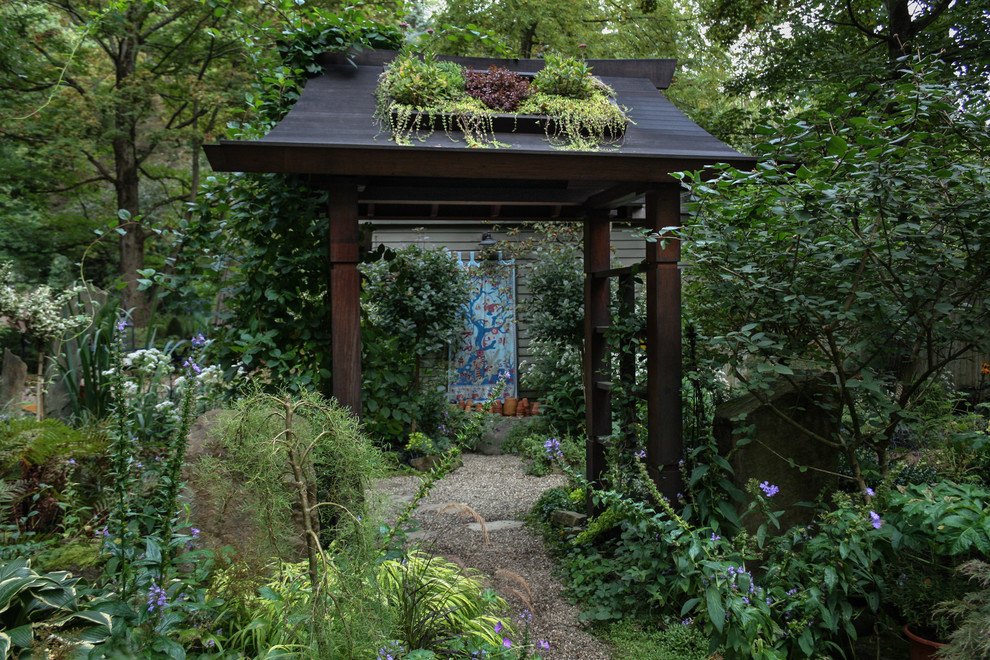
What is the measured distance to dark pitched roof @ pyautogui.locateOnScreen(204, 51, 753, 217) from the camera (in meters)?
2.70

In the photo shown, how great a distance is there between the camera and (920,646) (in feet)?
7.56

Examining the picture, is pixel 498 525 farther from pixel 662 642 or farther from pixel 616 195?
pixel 616 195

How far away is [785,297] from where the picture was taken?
8.43ft

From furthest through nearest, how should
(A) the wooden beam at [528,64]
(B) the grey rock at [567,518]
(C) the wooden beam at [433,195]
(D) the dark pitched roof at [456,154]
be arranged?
(B) the grey rock at [567,518]
(A) the wooden beam at [528,64]
(C) the wooden beam at [433,195]
(D) the dark pitched roof at [456,154]

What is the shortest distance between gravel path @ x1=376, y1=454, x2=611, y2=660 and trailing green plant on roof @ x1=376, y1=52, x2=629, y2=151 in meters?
1.76

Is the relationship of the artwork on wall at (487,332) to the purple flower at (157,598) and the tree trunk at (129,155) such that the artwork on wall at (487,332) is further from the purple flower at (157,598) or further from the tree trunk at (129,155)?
the purple flower at (157,598)

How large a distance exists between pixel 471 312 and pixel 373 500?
612 cm

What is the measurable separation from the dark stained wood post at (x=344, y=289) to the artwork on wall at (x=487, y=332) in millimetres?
5028

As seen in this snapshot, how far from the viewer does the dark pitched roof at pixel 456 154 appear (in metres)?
2.70

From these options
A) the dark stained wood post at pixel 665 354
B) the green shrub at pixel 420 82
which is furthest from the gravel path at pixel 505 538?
the green shrub at pixel 420 82

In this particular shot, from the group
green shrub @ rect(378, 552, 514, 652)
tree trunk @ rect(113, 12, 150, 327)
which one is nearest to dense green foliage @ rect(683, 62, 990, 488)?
green shrub @ rect(378, 552, 514, 652)

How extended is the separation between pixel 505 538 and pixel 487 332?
13.9 feet

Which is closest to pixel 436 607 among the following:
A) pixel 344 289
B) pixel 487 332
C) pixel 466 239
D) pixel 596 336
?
pixel 344 289

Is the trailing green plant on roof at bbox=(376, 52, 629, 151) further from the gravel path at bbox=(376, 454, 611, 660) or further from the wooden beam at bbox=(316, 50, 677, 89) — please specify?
the gravel path at bbox=(376, 454, 611, 660)
